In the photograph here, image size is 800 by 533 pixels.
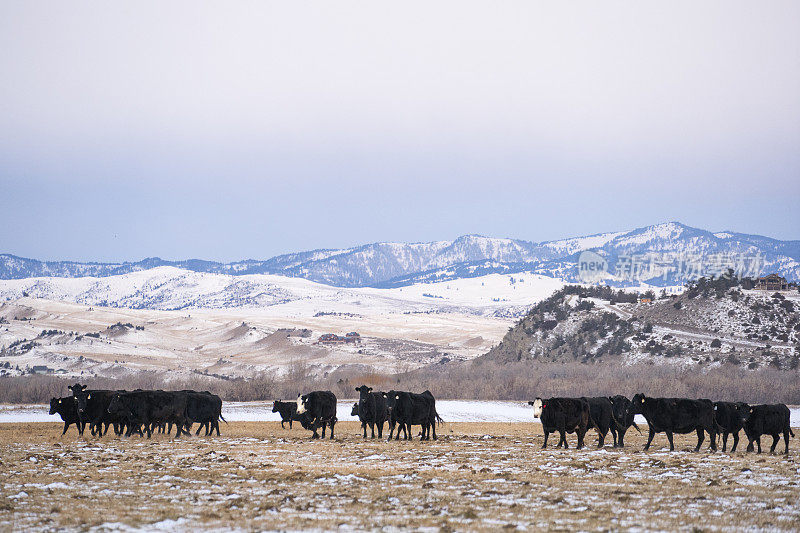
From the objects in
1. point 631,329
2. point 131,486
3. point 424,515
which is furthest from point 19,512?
point 631,329

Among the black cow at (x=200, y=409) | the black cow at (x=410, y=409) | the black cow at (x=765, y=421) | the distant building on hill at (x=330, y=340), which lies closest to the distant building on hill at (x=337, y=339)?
the distant building on hill at (x=330, y=340)

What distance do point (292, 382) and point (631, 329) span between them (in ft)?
135

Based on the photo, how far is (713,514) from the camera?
1448 cm

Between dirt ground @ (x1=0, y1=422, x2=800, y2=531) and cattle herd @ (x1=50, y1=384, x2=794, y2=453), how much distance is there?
0.99 meters

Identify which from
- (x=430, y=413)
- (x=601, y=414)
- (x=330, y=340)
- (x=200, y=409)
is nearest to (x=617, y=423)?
(x=601, y=414)

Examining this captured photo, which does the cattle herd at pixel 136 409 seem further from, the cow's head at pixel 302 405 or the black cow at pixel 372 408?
the black cow at pixel 372 408

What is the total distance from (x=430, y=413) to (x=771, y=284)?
89.5m

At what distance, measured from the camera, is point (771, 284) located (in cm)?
11056

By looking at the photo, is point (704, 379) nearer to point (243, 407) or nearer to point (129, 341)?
point (243, 407)

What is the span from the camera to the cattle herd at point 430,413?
91.0ft

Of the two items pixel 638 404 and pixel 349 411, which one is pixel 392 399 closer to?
pixel 638 404

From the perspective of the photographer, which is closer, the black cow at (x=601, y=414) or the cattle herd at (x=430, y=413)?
the cattle herd at (x=430, y=413)

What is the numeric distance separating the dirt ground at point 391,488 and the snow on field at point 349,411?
3124 cm

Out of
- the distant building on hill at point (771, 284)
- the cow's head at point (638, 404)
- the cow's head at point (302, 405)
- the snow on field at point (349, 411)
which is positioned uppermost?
the distant building on hill at point (771, 284)
